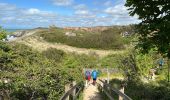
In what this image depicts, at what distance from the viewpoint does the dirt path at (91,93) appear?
23.1 meters

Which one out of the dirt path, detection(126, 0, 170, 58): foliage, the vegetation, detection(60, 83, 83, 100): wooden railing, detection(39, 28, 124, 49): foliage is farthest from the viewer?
detection(39, 28, 124, 49): foliage

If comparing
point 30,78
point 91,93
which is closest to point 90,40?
point 91,93

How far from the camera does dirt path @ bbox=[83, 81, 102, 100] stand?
23.1 m

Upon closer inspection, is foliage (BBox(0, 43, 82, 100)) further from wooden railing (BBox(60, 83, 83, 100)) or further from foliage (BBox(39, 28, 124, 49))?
foliage (BBox(39, 28, 124, 49))

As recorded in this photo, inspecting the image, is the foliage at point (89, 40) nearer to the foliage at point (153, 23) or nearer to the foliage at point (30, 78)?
the foliage at point (30, 78)

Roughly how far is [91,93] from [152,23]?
9087 millimetres

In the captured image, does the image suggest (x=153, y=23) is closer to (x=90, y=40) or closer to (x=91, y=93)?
(x=91, y=93)

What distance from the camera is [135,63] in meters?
32.7

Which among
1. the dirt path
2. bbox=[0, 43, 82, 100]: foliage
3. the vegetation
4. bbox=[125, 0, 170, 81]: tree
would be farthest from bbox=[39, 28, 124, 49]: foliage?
bbox=[125, 0, 170, 81]: tree

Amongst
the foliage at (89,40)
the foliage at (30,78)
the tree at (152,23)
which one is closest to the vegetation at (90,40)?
the foliage at (89,40)

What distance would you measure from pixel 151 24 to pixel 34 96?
758 cm

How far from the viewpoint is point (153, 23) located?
1714 centimetres

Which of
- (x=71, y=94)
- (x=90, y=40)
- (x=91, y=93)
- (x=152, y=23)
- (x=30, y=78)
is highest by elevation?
(x=152, y=23)

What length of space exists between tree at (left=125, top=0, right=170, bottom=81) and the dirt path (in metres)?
5.96
